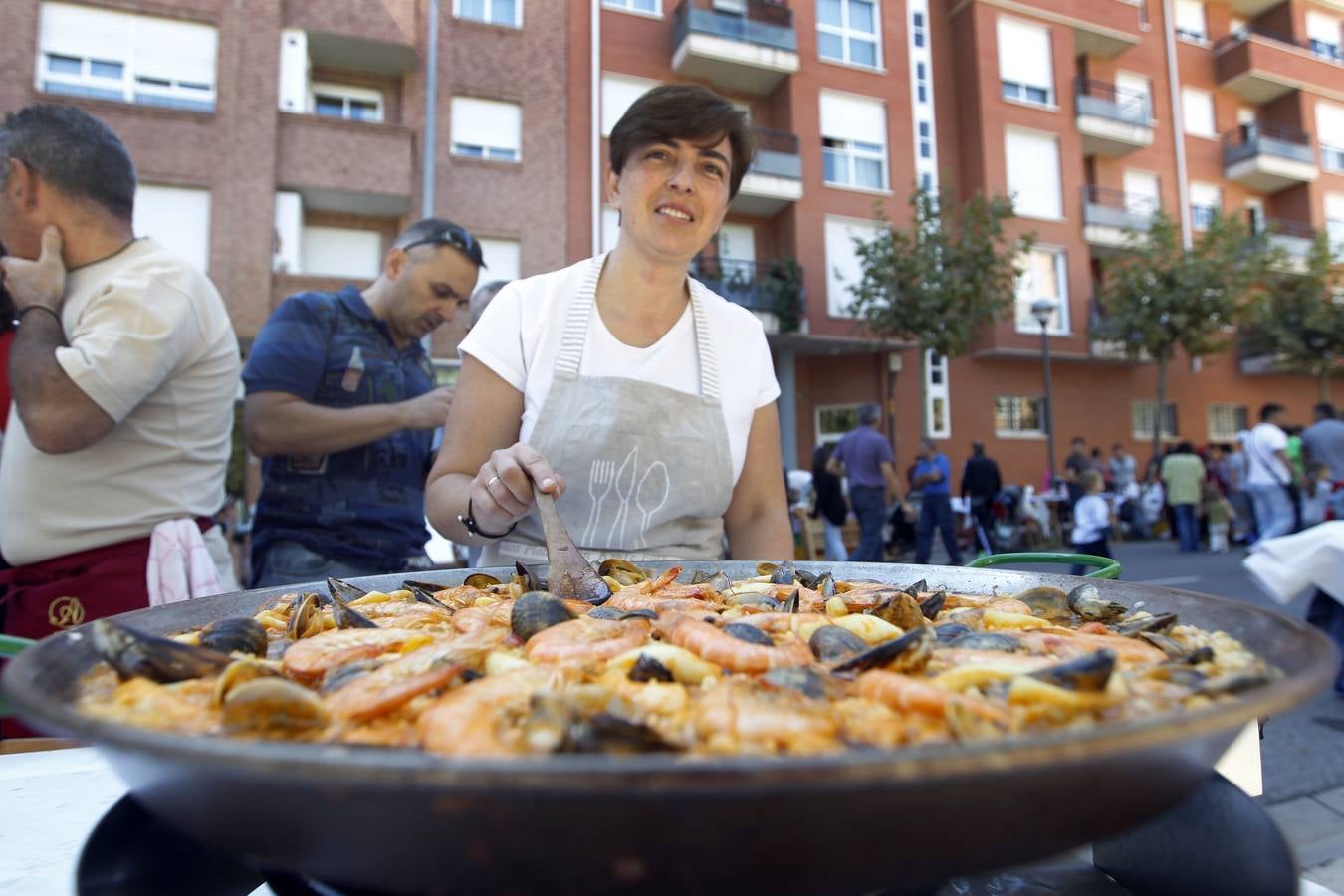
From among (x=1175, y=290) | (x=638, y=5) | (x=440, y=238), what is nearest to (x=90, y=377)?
(x=440, y=238)

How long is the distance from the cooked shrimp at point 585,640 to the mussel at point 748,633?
13 centimetres

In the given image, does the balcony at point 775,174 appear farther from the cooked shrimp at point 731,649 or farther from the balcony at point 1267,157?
the cooked shrimp at point 731,649

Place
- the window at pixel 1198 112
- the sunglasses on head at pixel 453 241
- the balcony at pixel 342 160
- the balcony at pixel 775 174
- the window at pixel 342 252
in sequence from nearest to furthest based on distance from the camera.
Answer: the sunglasses on head at pixel 453 241, the balcony at pixel 342 160, the window at pixel 342 252, the balcony at pixel 775 174, the window at pixel 1198 112

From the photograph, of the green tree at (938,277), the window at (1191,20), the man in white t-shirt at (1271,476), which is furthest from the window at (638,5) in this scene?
the window at (1191,20)

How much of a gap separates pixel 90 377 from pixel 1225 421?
90.1ft

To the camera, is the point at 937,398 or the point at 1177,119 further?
the point at 1177,119

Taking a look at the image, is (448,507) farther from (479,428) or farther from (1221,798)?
(1221,798)

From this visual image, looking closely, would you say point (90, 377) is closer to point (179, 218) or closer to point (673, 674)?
point (673, 674)

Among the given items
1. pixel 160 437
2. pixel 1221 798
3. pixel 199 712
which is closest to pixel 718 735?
pixel 199 712

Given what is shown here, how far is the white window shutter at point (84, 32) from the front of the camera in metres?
12.7

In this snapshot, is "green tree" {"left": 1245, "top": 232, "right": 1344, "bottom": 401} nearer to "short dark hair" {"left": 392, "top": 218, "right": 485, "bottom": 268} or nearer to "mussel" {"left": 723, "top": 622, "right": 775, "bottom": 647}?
"short dark hair" {"left": 392, "top": 218, "right": 485, "bottom": 268}

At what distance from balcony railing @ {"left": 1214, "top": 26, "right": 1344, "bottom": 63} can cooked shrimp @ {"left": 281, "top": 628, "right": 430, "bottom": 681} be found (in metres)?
29.6

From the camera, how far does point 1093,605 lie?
1.35 metres

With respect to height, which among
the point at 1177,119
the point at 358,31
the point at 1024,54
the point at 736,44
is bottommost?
the point at 358,31
